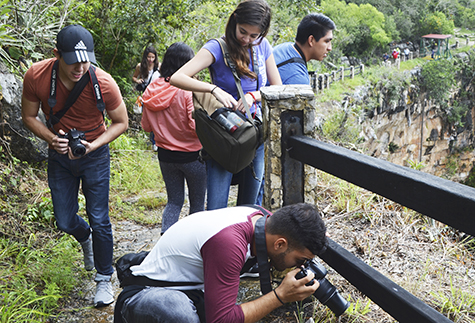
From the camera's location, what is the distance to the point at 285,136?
7.49ft

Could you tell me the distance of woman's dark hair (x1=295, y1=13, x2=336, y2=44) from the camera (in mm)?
2986

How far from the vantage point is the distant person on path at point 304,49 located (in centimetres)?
295

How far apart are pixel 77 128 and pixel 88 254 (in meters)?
1.01

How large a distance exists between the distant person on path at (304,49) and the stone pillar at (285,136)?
0.64 m

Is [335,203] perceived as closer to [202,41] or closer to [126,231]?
[126,231]

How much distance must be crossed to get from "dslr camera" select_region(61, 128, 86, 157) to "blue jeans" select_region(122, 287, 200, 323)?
117cm

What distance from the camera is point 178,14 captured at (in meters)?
8.51

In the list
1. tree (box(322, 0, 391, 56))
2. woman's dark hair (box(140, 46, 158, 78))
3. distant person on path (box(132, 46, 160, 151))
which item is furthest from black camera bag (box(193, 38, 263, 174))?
tree (box(322, 0, 391, 56))

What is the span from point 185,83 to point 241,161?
607 mm

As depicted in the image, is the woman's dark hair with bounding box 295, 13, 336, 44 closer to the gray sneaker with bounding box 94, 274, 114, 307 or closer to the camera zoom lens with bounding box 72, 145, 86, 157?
the camera zoom lens with bounding box 72, 145, 86, 157

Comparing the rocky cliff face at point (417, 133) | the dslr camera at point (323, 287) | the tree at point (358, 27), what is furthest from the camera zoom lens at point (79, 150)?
the tree at point (358, 27)

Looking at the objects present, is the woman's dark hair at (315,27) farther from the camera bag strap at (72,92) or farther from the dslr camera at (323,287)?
the dslr camera at (323,287)

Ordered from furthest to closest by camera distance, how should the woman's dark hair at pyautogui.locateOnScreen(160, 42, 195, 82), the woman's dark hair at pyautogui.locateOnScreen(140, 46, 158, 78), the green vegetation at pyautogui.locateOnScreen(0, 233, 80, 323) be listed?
1. the woman's dark hair at pyautogui.locateOnScreen(140, 46, 158, 78)
2. the woman's dark hair at pyautogui.locateOnScreen(160, 42, 195, 82)
3. the green vegetation at pyautogui.locateOnScreen(0, 233, 80, 323)

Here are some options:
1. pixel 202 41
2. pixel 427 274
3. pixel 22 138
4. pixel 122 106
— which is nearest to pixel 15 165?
pixel 22 138
